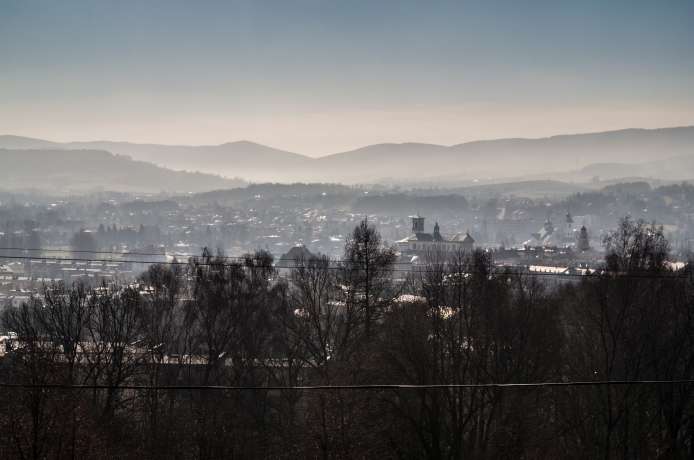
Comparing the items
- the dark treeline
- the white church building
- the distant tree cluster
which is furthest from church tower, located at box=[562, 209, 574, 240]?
the dark treeline

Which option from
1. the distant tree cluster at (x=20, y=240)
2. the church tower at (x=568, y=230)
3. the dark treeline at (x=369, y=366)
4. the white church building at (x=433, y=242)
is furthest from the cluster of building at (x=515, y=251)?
the dark treeline at (x=369, y=366)

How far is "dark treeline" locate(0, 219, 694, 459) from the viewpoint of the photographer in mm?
13477

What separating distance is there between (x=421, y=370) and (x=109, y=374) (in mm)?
6482

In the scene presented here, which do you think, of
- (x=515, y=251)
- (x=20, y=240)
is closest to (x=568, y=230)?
(x=515, y=251)

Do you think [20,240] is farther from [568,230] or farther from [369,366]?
[369,366]

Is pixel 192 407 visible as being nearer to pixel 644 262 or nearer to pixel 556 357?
pixel 556 357

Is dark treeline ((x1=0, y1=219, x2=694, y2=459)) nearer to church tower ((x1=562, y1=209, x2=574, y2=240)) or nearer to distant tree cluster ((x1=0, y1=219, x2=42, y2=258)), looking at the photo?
distant tree cluster ((x1=0, y1=219, x2=42, y2=258))

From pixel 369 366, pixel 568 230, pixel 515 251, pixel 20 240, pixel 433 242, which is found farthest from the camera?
pixel 568 230

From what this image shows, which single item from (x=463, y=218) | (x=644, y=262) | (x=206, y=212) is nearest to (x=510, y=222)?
(x=463, y=218)

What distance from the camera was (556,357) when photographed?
17.2 metres

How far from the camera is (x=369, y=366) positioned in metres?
15.4

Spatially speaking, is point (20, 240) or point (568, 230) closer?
point (20, 240)

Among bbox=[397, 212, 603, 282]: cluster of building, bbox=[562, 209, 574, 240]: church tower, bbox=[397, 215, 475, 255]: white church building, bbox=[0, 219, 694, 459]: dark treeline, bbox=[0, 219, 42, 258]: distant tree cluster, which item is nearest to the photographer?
bbox=[0, 219, 694, 459]: dark treeline

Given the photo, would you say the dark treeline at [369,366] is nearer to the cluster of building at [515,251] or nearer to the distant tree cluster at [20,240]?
the cluster of building at [515,251]
